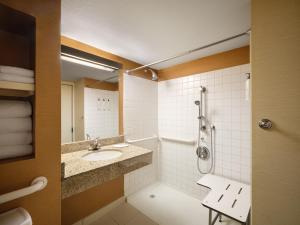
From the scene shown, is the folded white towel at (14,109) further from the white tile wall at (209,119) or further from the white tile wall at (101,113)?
the white tile wall at (209,119)

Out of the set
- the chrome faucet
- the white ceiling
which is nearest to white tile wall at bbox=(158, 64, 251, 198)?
the white ceiling

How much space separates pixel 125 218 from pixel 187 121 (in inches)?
64.2

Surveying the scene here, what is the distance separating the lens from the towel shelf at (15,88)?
26.0 inches

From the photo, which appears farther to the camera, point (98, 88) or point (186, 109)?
point (186, 109)

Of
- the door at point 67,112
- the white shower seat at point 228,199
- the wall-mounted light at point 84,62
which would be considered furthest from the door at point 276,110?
the door at point 67,112

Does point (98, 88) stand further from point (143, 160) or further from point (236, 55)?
point (236, 55)

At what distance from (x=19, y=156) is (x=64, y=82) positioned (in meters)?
1.11

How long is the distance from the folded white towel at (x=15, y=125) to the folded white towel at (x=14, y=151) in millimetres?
83

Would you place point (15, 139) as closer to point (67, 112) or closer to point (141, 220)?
point (67, 112)

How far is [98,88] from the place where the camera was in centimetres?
199

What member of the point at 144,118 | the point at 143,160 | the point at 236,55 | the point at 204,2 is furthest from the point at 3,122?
the point at 236,55

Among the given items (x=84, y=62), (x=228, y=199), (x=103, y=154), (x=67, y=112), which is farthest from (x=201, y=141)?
(x=84, y=62)

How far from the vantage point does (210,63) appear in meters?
2.09

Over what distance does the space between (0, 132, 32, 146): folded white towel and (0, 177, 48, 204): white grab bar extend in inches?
8.3
